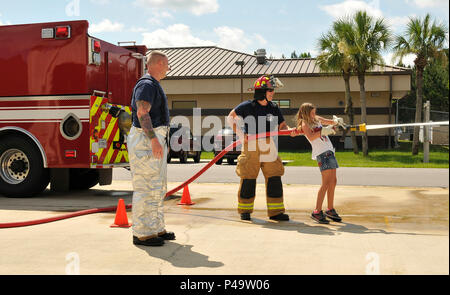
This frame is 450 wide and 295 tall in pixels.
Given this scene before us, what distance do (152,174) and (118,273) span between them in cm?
130

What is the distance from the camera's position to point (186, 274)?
402 cm

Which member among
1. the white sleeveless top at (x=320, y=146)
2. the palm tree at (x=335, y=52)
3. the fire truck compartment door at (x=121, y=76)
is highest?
the palm tree at (x=335, y=52)

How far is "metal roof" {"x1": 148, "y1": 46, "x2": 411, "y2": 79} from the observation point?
3150 centimetres

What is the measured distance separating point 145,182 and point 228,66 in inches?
1163

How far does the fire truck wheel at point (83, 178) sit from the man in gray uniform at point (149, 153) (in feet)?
17.4

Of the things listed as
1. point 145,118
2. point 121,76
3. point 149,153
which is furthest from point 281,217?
point 121,76

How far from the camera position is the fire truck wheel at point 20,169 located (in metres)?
8.76

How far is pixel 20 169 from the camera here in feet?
29.2

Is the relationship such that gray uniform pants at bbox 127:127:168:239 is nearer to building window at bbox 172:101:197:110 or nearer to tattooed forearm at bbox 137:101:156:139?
tattooed forearm at bbox 137:101:156:139

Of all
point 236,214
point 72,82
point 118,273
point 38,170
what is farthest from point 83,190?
point 118,273

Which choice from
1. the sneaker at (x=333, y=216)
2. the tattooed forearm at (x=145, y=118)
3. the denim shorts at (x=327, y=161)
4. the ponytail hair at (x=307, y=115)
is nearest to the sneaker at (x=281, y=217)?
the sneaker at (x=333, y=216)

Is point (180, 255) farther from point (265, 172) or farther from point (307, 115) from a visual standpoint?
point (307, 115)

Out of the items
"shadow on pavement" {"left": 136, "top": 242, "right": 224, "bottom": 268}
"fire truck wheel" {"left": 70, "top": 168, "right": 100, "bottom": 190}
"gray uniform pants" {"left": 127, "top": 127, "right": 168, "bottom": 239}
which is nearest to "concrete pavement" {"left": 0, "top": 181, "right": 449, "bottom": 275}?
"shadow on pavement" {"left": 136, "top": 242, "right": 224, "bottom": 268}

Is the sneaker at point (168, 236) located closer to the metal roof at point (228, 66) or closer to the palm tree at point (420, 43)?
the palm tree at point (420, 43)
